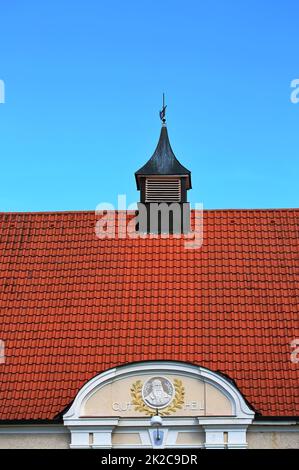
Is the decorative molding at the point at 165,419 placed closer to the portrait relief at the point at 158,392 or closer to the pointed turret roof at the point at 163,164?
the portrait relief at the point at 158,392

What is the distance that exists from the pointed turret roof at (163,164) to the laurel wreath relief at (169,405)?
7.42 m

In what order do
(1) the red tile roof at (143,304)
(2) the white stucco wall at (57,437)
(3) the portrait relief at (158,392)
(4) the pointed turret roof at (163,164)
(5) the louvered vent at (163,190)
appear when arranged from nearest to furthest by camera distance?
(2) the white stucco wall at (57,437), (3) the portrait relief at (158,392), (1) the red tile roof at (143,304), (5) the louvered vent at (163,190), (4) the pointed turret roof at (163,164)

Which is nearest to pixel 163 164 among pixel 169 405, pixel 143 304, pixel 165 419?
pixel 143 304

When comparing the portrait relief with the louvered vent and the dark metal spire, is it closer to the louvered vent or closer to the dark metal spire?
the louvered vent

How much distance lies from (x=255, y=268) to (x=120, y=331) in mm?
4009

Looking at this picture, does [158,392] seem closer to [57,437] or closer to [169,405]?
[169,405]

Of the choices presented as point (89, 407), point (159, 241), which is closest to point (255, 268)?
point (159, 241)

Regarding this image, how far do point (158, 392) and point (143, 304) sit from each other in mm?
3183

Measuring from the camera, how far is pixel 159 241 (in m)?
22.7

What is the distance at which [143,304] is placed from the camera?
68.7ft

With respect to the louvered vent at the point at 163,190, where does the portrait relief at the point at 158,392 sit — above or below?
below
